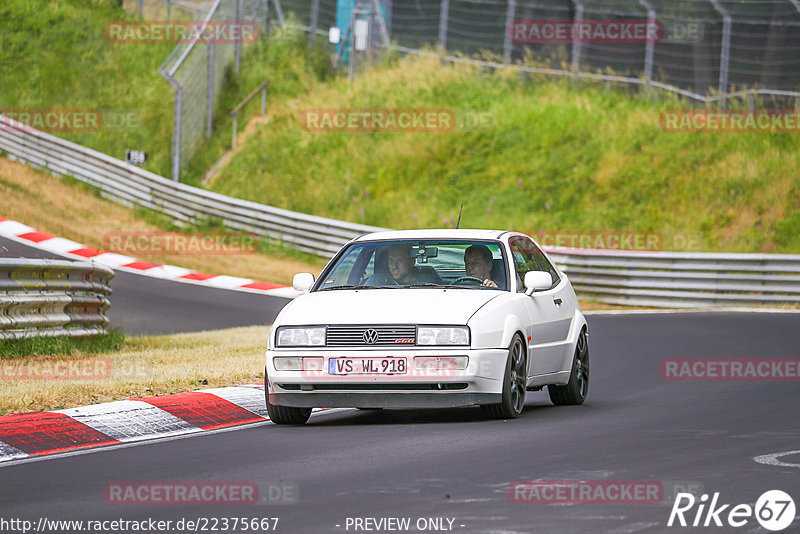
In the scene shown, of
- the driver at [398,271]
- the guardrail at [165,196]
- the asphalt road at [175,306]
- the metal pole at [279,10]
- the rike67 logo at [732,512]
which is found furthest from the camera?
the metal pole at [279,10]

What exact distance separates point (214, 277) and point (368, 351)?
17974 mm

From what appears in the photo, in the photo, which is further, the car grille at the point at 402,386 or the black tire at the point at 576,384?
the black tire at the point at 576,384

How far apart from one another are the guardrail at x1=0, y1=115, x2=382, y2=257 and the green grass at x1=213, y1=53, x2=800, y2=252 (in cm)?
245

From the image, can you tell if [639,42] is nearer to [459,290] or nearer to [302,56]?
[302,56]

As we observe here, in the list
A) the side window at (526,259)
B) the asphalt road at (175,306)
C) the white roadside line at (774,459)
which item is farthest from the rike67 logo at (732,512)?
the asphalt road at (175,306)

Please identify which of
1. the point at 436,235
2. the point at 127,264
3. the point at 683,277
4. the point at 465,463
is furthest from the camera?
the point at 127,264

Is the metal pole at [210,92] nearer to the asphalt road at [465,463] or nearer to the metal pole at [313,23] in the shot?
the metal pole at [313,23]

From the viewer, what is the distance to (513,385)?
10.6 m

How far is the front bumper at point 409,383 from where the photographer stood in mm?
10062

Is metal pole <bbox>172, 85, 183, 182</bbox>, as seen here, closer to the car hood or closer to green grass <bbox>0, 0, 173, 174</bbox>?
green grass <bbox>0, 0, 173, 174</bbox>

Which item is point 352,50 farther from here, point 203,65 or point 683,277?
point 683,277

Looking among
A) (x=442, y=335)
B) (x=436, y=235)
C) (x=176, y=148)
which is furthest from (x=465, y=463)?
(x=176, y=148)

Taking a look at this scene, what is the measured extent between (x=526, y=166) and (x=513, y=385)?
24.4 meters

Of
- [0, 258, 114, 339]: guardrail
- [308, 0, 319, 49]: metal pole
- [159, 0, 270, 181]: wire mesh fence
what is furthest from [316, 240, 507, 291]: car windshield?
[308, 0, 319, 49]: metal pole
